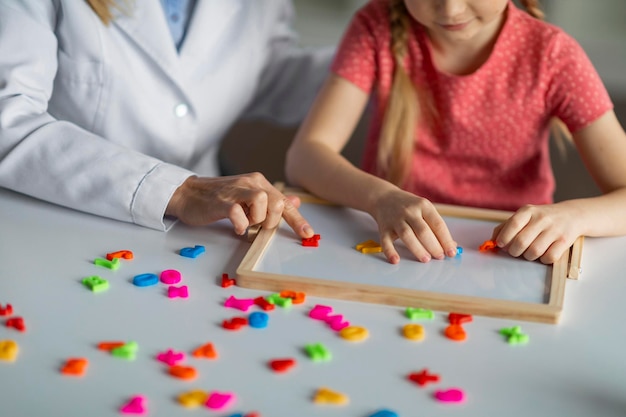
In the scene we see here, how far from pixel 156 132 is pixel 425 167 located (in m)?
0.38

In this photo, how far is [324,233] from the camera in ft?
2.73

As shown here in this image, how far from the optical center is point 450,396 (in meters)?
0.56

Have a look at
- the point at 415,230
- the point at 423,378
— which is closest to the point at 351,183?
the point at 415,230

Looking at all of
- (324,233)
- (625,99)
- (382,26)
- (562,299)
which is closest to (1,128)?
(324,233)

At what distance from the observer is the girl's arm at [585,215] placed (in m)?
0.77

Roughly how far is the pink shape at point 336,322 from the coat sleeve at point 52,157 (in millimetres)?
256

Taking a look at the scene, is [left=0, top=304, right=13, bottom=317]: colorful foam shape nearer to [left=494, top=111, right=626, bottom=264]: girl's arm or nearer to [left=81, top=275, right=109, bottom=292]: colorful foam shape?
[left=81, top=275, right=109, bottom=292]: colorful foam shape

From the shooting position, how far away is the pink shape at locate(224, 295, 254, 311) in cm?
68

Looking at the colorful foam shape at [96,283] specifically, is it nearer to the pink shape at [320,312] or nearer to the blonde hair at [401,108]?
the pink shape at [320,312]

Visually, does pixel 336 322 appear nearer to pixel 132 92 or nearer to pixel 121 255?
pixel 121 255

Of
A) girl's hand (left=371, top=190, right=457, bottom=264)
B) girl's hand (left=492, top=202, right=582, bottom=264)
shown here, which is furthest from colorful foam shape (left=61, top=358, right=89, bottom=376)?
girl's hand (left=492, top=202, right=582, bottom=264)

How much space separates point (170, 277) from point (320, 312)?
152 millimetres

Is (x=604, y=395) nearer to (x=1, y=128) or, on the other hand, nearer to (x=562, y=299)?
(x=562, y=299)

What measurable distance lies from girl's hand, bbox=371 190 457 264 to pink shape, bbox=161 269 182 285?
21cm
